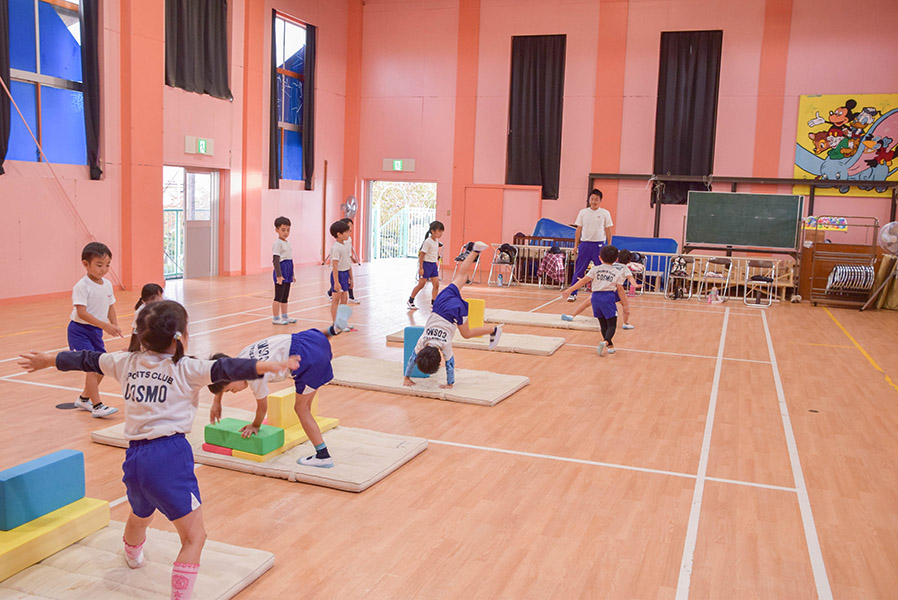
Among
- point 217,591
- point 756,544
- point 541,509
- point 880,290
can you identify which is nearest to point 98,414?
point 217,591

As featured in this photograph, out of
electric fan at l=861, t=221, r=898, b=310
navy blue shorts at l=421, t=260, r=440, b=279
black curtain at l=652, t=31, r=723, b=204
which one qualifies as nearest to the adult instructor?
navy blue shorts at l=421, t=260, r=440, b=279

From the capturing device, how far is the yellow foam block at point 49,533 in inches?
132

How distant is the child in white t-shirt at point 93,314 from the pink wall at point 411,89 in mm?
14599

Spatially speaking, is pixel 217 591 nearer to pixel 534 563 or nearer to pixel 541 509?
pixel 534 563

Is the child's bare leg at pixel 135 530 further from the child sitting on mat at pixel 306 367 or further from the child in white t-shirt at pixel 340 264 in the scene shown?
the child in white t-shirt at pixel 340 264

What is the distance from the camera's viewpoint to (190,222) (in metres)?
15.6

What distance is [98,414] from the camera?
5.78 metres

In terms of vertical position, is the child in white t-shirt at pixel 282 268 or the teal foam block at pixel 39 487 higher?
the child in white t-shirt at pixel 282 268

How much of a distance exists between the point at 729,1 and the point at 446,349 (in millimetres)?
14359

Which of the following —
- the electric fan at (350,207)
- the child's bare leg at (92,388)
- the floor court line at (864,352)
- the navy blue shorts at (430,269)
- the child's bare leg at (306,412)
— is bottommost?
the floor court line at (864,352)

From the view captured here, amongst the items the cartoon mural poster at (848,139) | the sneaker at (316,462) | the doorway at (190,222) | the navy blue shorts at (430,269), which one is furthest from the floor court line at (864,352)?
the doorway at (190,222)

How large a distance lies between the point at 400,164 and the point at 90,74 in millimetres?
9284

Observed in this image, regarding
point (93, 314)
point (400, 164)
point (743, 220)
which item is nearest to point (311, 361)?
point (93, 314)

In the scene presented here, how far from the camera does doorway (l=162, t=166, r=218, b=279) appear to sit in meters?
15.3
